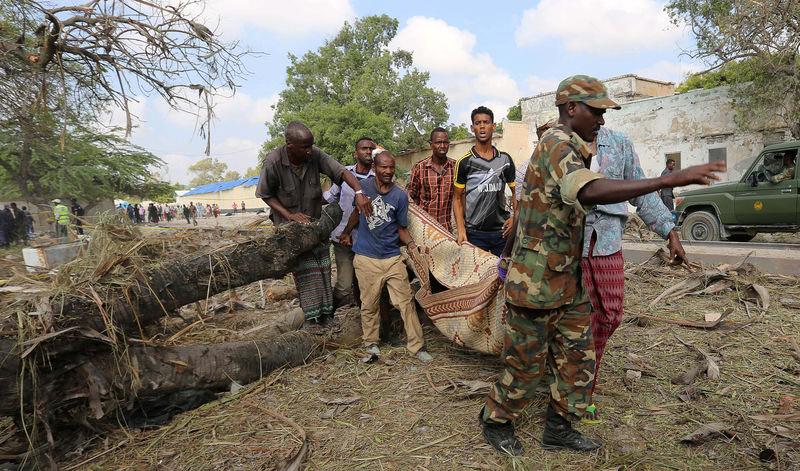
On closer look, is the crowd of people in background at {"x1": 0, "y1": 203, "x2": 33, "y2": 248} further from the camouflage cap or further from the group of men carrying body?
the camouflage cap

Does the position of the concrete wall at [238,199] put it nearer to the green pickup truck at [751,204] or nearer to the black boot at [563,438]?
the green pickup truck at [751,204]

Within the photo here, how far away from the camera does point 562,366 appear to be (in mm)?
2459

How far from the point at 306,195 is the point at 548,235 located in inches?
99.7

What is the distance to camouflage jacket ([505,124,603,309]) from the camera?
7.01 feet

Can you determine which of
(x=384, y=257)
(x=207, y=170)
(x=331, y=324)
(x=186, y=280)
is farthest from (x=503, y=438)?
(x=207, y=170)

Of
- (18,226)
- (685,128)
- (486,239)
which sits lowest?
(486,239)

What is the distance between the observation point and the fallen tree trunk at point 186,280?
2.69 metres

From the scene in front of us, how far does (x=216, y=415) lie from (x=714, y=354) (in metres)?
3.85

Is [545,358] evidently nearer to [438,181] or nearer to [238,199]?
[438,181]

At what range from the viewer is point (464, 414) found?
9.55ft

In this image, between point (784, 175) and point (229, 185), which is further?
point (229, 185)

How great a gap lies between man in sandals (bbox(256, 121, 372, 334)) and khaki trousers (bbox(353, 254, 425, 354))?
468 mm

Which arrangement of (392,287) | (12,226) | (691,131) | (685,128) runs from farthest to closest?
(685,128), (691,131), (12,226), (392,287)

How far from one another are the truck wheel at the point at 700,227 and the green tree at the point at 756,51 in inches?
240
